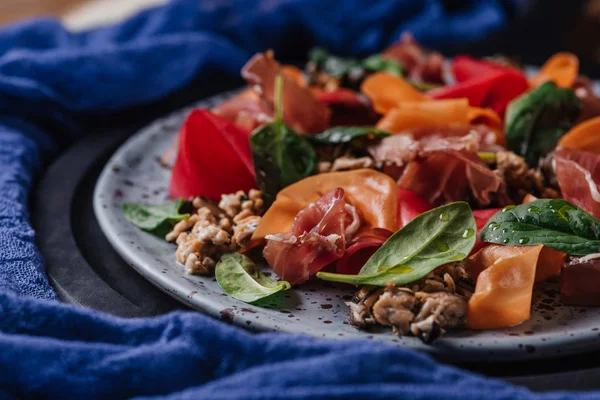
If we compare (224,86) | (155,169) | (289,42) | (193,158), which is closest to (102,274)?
(193,158)

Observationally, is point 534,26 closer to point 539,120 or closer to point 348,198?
point 539,120

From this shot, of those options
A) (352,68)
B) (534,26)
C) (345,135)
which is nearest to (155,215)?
(345,135)

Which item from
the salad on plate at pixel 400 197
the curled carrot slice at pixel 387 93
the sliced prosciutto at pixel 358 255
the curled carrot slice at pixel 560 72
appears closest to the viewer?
the salad on plate at pixel 400 197

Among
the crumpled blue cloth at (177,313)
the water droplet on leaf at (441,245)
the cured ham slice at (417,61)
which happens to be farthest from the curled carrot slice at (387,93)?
the crumpled blue cloth at (177,313)

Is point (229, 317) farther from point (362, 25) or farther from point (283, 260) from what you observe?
point (362, 25)

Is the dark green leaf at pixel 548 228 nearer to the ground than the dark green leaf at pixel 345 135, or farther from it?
nearer to the ground

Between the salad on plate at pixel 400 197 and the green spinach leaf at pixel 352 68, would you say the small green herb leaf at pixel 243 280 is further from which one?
the green spinach leaf at pixel 352 68
